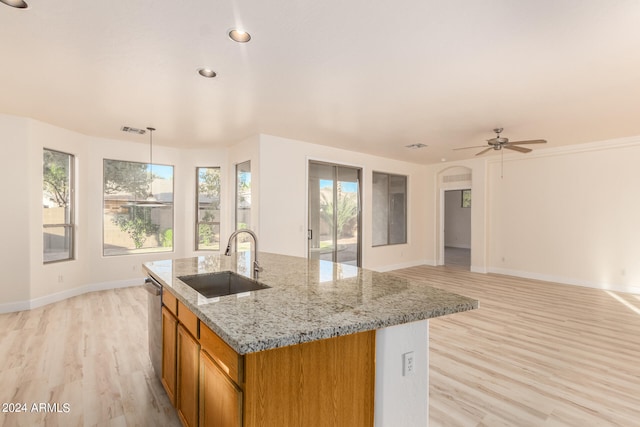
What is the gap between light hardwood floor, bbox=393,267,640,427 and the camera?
226cm

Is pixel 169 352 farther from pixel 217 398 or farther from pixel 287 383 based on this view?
pixel 287 383

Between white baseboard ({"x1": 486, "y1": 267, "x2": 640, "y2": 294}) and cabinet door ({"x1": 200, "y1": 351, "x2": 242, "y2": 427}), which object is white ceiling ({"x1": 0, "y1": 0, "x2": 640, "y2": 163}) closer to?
cabinet door ({"x1": 200, "y1": 351, "x2": 242, "y2": 427})

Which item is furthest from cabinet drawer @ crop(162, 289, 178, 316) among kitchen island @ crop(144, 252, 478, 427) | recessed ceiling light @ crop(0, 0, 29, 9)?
recessed ceiling light @ crop(0, 0, 29, 9)

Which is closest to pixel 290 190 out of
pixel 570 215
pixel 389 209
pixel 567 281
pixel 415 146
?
pixel 415 146

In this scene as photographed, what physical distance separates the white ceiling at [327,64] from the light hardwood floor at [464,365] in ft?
8.84

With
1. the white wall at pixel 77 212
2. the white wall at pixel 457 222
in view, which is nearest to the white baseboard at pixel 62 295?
the white wall at pixel 77 212

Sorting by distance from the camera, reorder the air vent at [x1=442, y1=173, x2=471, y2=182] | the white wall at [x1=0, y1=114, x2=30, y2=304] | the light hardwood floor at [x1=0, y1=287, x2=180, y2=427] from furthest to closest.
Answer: the air vent at [x1=442, y1=173, x2=471, y2=182] < the white wall at [x1=0, y1=114, x2=30, y2=304] < the light hardwood floor at [x1=0, y1=287, x2=180, y2=427]

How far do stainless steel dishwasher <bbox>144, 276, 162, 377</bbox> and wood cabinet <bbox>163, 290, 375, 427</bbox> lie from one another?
2.81ft

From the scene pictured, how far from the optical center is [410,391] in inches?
64.2

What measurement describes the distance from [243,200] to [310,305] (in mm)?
4671

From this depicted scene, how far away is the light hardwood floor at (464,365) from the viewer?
2.24 meters

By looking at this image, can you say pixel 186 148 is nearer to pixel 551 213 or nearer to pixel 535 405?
pixel 535 405

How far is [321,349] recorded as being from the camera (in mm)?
1396

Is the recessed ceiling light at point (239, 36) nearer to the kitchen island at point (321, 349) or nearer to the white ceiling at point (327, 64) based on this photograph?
the white ceiling at point (327, 64)
